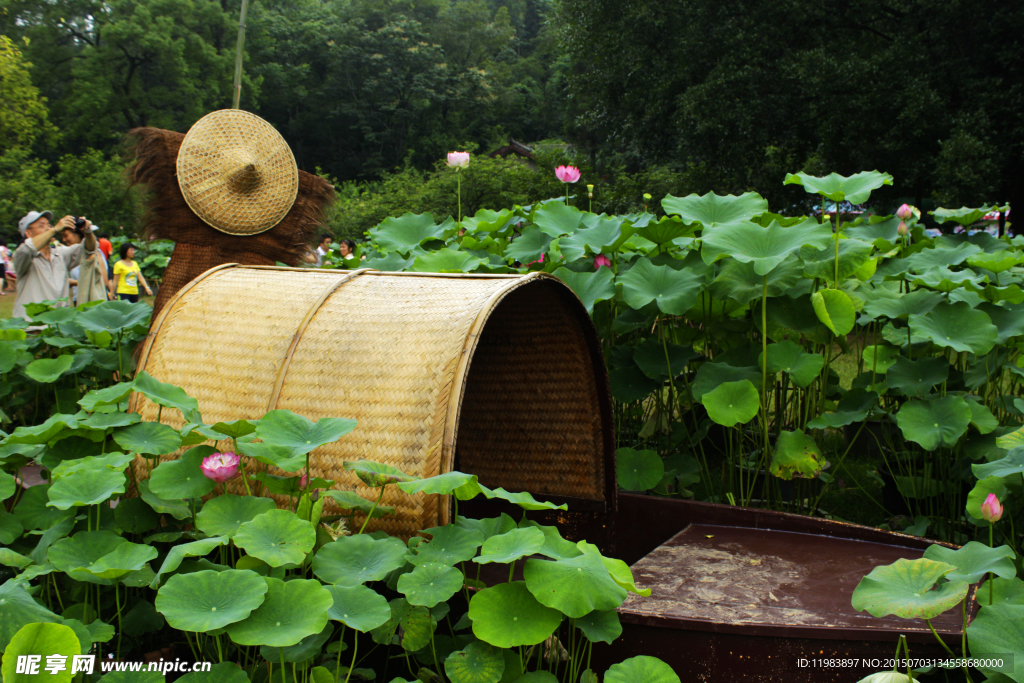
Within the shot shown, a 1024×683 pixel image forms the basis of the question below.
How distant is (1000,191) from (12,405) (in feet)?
40.6

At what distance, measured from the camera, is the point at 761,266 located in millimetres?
1976

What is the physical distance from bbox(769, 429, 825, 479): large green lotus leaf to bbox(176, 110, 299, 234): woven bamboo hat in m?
2.00

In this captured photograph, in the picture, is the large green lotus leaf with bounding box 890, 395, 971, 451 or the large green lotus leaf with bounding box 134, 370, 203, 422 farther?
the large green lotus leaf with bounding box 890, 395, 971, 451

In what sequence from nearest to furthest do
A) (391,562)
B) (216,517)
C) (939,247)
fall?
(391,562)
(216,517)
(939,247)

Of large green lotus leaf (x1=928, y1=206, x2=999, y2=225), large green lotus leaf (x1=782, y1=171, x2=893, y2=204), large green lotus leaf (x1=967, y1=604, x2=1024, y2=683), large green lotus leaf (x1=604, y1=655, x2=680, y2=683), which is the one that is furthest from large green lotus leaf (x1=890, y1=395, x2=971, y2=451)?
large green lotus leaf (x1=928, y1=206, x2=999, y2=225)

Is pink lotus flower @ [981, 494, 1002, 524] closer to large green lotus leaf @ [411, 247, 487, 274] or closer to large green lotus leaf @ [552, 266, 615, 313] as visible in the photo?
large green lotus leaf @ [552, 266, 615, 313]

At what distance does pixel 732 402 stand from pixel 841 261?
569 millimetres

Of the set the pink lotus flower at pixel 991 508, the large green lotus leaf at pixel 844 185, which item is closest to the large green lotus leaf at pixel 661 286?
the large green lotus leaf at pixel 844 185

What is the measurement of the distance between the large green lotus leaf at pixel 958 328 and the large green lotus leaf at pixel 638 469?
0.85m

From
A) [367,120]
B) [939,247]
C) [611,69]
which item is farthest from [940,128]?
[367,120]

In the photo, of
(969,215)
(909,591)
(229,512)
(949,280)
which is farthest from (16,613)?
(969,215)

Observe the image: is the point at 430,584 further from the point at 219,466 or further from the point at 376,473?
the point at 219,466

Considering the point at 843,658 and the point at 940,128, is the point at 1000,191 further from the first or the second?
the point at 843,658

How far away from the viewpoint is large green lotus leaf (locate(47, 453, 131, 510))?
1.24 meters
